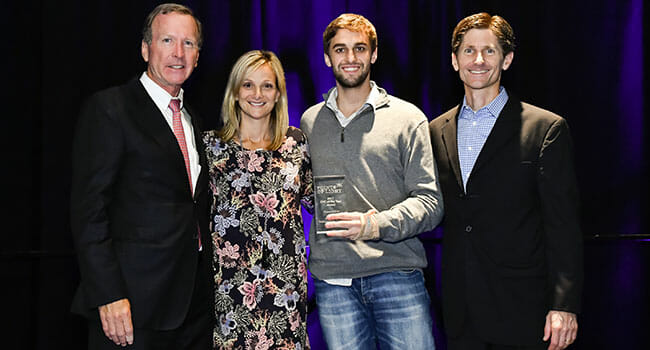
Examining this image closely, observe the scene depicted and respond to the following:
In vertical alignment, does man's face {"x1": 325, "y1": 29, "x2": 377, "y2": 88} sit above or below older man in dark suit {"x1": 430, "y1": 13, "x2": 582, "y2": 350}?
above

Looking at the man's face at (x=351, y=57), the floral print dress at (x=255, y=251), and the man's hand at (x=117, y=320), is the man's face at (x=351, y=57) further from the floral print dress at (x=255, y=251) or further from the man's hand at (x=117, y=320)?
the man's hand at (x=117, y=320)

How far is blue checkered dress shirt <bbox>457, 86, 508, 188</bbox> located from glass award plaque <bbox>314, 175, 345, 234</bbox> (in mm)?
419

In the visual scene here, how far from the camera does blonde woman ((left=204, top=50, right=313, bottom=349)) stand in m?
1.96

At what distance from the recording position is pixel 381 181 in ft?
6.88

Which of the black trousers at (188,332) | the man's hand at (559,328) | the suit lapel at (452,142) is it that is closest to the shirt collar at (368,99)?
the suit lapel at (452,142)

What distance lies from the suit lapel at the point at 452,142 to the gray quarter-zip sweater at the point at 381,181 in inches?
2.7

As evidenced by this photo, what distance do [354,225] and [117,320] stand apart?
76 cm

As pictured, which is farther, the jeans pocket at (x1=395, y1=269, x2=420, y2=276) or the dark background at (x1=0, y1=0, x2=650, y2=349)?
the dark background at (x1=0, y1=0, x2=650, y2=349)

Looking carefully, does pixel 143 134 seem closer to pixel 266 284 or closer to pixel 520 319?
pixel 266 284

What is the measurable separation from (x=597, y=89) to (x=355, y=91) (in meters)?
3.00

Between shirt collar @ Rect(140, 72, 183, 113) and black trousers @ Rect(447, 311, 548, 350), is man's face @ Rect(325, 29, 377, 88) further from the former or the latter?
black trousers @ Rect(447, 311, 548, 350)

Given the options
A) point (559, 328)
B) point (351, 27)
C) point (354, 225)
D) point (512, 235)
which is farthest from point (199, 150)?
point (559, 328)

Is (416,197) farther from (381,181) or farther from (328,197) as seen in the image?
(328,197)

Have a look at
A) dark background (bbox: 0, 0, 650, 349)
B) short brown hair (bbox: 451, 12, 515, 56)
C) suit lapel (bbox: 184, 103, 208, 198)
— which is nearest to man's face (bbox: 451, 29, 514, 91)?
short brown hair (bbox: 451, 12, 515, 56)
